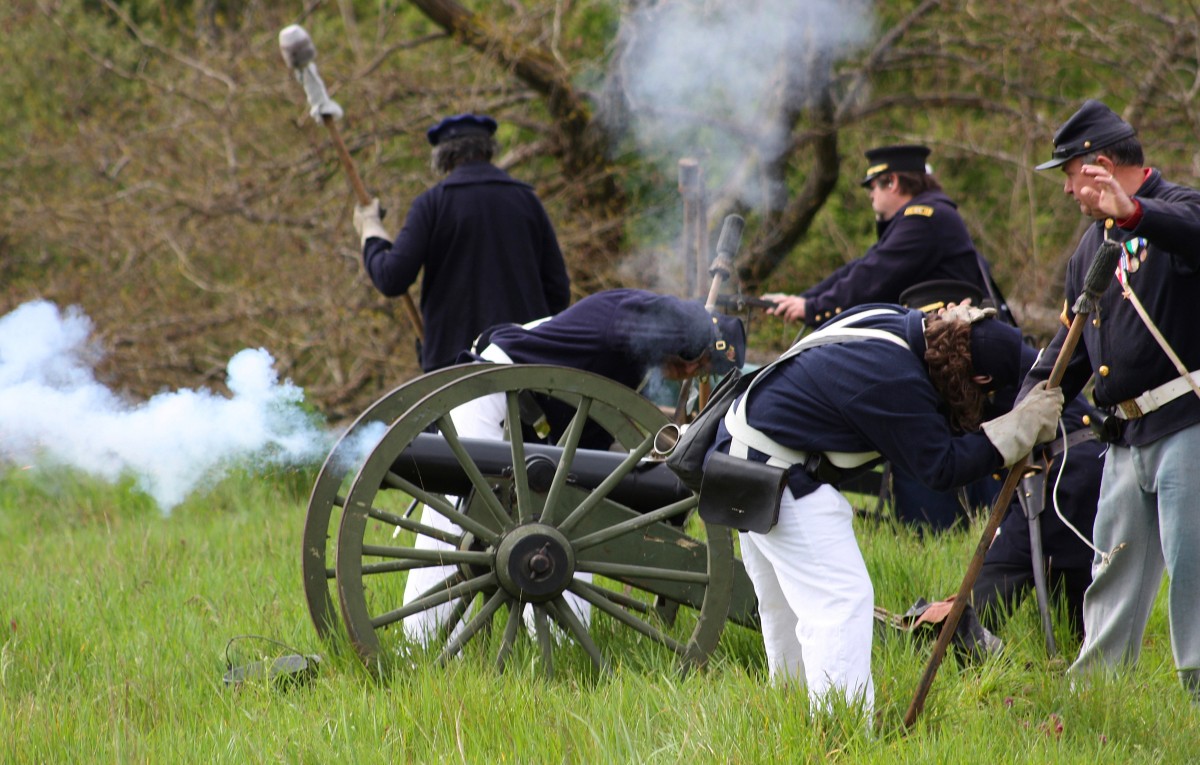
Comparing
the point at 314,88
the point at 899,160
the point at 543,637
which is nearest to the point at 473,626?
the point at 543,637

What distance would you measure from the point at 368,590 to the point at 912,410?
94.0 inches

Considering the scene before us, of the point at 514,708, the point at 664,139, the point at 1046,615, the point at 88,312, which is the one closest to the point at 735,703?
the point at 514,708

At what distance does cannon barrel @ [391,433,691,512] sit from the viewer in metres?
4.14

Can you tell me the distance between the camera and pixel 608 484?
4180mm

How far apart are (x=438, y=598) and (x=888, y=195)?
347 centimetres

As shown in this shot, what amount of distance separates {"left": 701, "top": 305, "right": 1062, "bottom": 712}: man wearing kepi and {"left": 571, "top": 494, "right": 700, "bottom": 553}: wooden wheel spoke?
2.04ft

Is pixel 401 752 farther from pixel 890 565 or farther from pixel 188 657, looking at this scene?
pixel 890 565

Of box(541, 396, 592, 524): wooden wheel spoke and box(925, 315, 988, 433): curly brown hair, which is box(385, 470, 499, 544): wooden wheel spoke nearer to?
box(541, 396, 592, 524): wooden wheel spoke

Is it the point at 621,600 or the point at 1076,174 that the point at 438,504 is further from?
the point at 1076,174

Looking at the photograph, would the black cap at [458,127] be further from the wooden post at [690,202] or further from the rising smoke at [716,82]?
the rising smoke at [716,82]

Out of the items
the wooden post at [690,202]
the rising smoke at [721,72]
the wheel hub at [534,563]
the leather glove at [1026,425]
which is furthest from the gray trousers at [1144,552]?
the rising smoke at [721,72]

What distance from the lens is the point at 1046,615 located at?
4.29 meters

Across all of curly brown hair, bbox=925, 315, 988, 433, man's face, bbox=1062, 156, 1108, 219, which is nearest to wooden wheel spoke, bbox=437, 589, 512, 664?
curly brown hair, bbox=925, 315, 988, 433

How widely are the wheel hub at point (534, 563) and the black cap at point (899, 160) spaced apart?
3.14 metres
